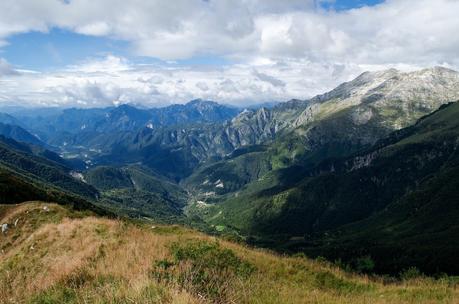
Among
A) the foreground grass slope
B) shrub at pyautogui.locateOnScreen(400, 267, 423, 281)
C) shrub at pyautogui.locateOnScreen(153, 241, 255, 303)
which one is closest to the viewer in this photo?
the foreground grass slope

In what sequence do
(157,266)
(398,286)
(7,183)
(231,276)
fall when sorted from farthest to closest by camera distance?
(7,183) → (398,286) → (231,276) → (157,266)

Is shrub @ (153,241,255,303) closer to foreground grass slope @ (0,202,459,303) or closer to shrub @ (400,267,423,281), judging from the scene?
foreground grass slope @ (0,202,459,303)

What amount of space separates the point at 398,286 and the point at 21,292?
50.9ft

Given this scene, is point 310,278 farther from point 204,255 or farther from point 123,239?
point 123,239

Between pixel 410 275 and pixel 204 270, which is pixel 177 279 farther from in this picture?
pixel 410 275

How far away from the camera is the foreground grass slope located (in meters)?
11.5

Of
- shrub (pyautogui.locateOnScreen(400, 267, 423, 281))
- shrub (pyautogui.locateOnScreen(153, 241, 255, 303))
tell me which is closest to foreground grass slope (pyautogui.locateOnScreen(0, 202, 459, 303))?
shrub (pyautogui.locateOnScreen(153, 241, 255, 303))

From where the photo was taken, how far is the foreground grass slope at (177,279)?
11.5 m

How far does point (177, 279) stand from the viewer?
12.3 metres

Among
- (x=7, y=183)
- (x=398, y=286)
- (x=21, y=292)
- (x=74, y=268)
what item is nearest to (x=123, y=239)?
(x=74, y=268)

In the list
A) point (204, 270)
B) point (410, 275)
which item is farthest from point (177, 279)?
point (410, 275)

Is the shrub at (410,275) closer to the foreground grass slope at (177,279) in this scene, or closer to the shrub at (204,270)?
the foreground grass slope at (177,279)

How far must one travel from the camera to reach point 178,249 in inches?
651

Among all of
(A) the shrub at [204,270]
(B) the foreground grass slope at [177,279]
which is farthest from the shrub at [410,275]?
(A) the shrub at [204,270]
